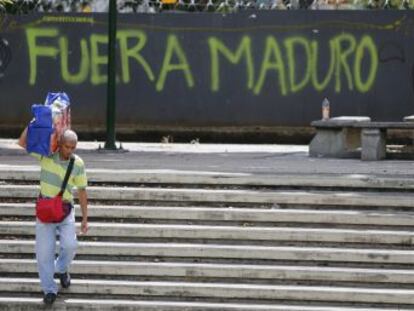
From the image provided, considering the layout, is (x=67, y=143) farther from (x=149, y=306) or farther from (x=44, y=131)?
(x=149, y=306)

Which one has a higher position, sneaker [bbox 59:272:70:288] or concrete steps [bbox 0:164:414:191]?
concrete steps [bbox 0:164:414:191]

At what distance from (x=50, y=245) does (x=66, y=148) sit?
0.92m

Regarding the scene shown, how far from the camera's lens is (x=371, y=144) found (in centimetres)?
1540

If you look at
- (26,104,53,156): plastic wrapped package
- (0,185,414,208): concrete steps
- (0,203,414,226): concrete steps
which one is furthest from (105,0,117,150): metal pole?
(26,104,53,156): plastic wrapped package

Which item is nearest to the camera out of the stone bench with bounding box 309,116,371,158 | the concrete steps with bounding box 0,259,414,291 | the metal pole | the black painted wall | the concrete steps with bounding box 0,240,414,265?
the concrete steps with bounding box 0,259,414,291

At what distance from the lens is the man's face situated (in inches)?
420

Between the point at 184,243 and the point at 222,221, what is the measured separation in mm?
518

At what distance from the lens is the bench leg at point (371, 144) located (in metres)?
15.4

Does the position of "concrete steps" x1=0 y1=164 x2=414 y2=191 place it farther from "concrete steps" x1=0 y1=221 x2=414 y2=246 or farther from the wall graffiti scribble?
the wall graffiti scribble

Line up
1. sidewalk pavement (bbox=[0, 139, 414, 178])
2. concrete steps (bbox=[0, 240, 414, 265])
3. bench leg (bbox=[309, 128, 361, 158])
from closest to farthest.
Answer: concrete steps (bbox=[0, 240, 414, 265])
sidewalk pavement (bbox=[0, 139, 414, 178])
bench leg (bbox=[309, 128, 361, 158])

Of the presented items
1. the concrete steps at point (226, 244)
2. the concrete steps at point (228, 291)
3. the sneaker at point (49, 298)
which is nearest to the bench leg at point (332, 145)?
the concrete steps at point (226, 244)

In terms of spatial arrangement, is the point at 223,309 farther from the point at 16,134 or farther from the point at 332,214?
the point at 16,134

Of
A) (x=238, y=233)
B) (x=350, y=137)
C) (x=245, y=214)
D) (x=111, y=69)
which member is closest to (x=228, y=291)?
(x=238, y=233)

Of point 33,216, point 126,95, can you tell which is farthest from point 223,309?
point 126,95
